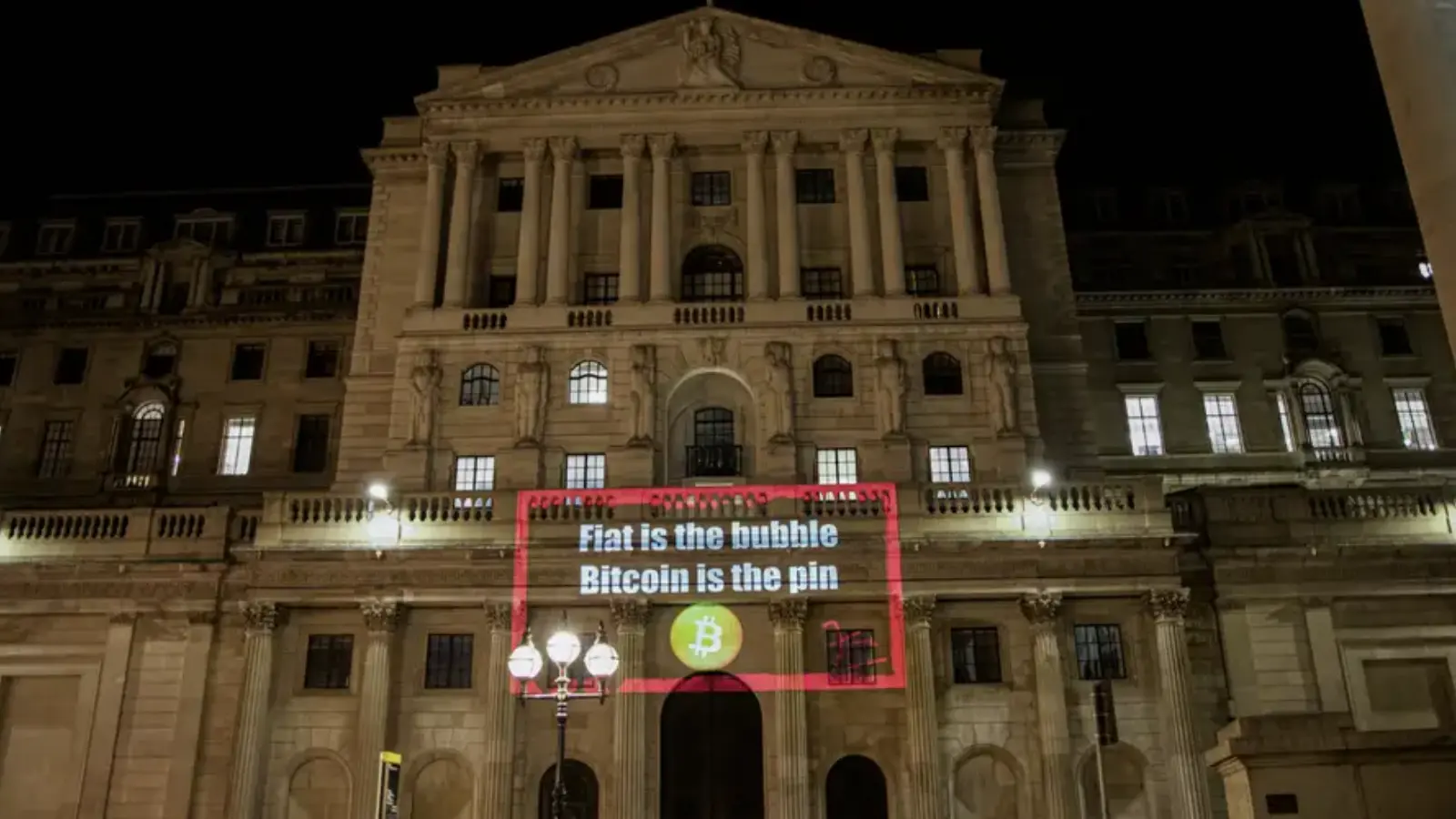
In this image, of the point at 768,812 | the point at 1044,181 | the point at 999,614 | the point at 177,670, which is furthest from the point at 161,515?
the point at 1044,181

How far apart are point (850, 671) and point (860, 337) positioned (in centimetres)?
1296

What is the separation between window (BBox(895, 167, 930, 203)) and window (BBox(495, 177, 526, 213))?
15.2 metres

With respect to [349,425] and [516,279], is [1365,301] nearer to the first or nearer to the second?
[516,279]

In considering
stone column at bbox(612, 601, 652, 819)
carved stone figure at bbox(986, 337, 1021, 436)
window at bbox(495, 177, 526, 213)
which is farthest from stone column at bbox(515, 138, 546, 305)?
carved stone figure at bbox(986, 337, 1021, 436)

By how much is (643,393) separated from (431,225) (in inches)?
451

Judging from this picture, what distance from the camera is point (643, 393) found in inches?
1778

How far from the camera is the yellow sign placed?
39.4 metres

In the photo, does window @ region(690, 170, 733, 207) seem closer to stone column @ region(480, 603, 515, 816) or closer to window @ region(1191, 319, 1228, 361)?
stone column @ region(480, 603, 515, 816)

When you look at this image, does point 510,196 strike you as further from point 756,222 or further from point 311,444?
point 311,444

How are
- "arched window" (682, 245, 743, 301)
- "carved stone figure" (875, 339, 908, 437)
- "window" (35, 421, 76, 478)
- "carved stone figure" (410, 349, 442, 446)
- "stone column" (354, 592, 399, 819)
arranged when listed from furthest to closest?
"window" (35, 421, 76, 478), "arched window" (682, 245, 743, 301), "carved stone figure" (410, 349, 442, 446), "carved stone figure" (875, 339, 908, 437), "stone column" (354, 592, 399, 819)

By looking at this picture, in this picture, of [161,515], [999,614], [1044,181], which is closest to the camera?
[999,614]

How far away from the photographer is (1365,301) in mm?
60875

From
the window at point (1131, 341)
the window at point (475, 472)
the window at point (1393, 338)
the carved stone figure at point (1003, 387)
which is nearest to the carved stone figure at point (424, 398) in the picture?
the window at point (475, 472)

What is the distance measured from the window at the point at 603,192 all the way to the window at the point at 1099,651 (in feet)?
79.0
